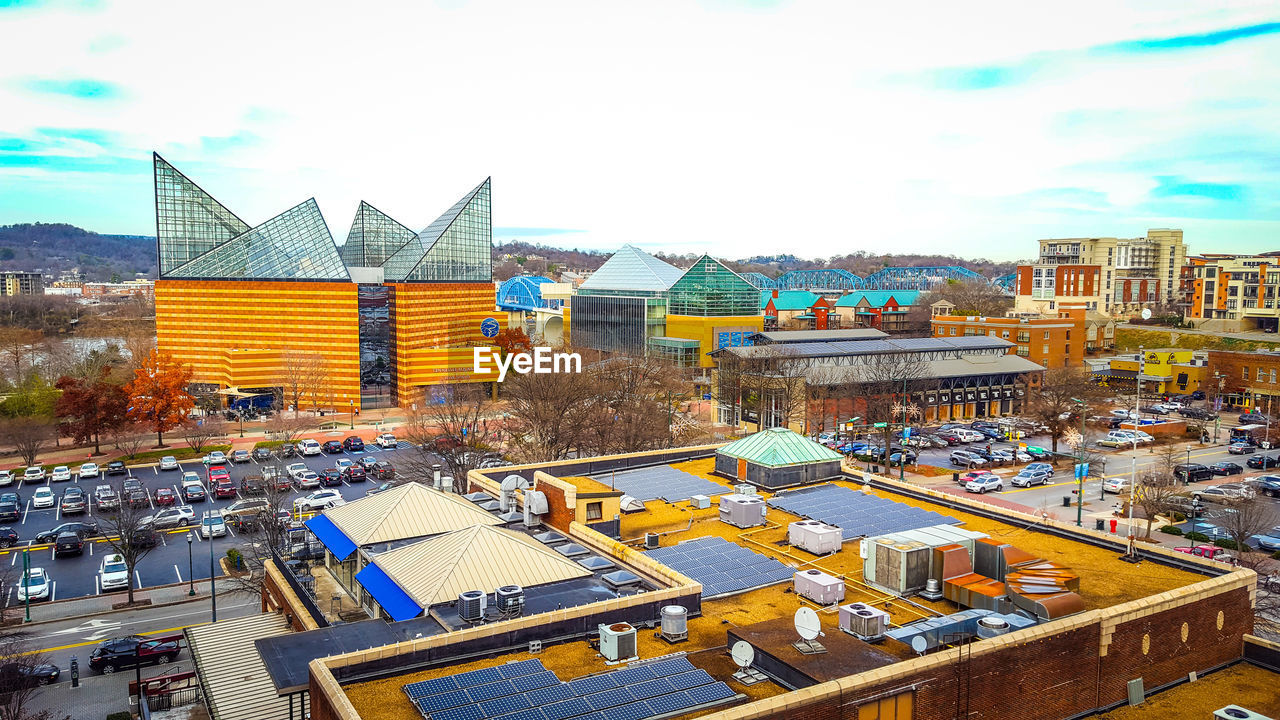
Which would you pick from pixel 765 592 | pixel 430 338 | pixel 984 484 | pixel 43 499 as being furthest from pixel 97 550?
pixel 984 484

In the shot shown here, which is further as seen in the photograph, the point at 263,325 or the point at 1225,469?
the point at 263,325

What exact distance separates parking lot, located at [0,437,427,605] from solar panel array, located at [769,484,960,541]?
65.4 ft

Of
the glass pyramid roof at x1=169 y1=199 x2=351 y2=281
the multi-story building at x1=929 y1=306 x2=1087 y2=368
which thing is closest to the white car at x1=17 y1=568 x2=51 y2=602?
the glass pyramid roof at x1=169 y1=199 x2=351 y2=281

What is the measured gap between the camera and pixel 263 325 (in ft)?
259

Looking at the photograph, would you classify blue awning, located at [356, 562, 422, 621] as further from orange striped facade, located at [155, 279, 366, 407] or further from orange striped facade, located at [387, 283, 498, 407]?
orange striped facade, located at [155, 279, 366, 407]

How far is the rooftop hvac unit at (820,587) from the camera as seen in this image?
1741cm

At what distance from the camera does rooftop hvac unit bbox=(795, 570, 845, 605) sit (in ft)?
57.1

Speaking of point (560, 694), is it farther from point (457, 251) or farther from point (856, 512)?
point (457, 251)

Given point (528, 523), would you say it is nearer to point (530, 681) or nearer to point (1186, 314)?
point (530, 681)

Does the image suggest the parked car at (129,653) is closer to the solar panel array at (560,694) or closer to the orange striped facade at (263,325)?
the solar panel array at (560,694)

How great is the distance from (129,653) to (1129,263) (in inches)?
7949

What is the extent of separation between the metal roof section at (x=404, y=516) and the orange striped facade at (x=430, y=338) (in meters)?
56.1

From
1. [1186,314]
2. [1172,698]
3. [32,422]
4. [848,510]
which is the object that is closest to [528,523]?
[848,510]

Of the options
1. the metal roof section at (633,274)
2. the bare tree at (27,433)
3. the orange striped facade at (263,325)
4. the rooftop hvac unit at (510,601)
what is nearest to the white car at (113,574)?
the bare tree at (27,433)
